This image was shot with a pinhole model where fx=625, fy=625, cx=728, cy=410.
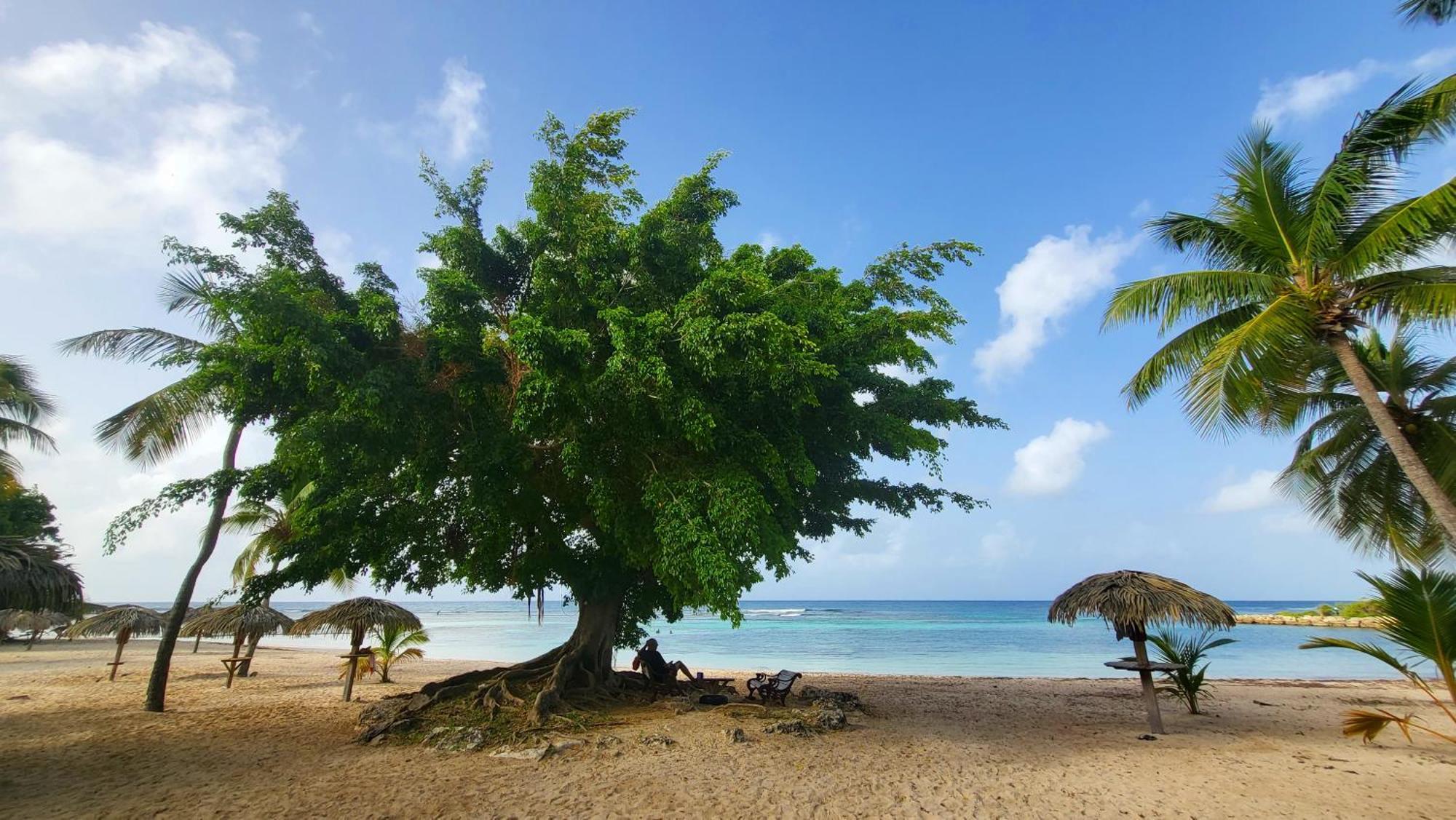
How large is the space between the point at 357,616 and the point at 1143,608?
544 inches

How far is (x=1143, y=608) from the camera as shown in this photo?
8641 mm

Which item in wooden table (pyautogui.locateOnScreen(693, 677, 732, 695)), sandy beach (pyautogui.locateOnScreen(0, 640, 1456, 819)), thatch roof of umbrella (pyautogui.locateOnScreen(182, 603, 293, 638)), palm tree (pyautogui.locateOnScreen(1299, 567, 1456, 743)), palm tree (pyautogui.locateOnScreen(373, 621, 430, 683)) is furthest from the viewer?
thatch roof of umbrella (pyautogui.locateOnScreen(182, 603, 293, 638))

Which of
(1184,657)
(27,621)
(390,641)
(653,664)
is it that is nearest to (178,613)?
(390,641)

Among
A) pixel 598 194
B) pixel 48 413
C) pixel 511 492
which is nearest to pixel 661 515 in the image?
pixel 511 492

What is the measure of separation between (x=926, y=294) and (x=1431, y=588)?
23.8 ft

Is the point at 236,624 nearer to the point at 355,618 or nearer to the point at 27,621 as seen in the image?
the point at 355,618

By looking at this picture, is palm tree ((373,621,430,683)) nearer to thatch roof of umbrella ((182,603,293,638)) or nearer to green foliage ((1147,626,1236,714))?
thatch roof of umbrella ((182,603,293,638))

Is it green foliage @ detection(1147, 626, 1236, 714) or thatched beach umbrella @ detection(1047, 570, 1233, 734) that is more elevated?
thatched beach umbrella @ detection(1047, 570, 1233, 734)

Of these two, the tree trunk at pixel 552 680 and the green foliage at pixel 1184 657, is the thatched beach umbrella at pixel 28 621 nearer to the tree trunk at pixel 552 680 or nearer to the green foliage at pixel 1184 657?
the tree trunk at pixel 552 680

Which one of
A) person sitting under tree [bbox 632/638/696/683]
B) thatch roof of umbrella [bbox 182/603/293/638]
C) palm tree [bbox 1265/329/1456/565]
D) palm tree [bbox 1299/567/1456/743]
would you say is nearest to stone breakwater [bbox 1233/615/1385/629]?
palm tree [bbox 1265/329/1456/565]

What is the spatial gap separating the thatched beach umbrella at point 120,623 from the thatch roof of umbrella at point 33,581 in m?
10.6

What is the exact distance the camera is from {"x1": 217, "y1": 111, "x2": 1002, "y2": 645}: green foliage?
7.21 meters

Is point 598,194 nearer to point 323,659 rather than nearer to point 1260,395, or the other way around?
point 1260,395

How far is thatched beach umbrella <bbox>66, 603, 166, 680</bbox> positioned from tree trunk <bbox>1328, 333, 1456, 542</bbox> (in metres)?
25.1
